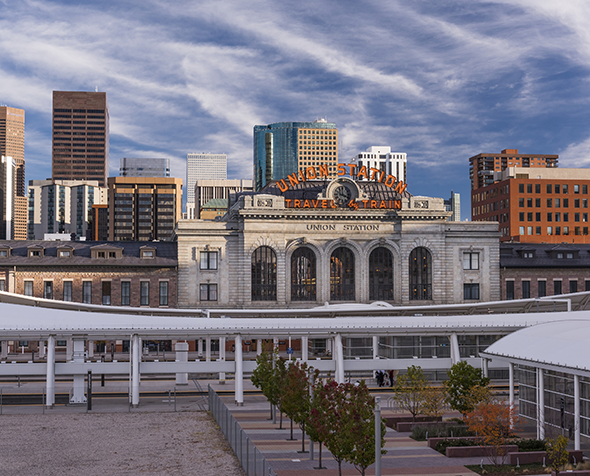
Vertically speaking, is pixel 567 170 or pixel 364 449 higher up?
pixel 567 170

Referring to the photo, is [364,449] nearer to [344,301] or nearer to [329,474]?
[329,474]

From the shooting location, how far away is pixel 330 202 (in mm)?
99438

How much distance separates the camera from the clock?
101 metres

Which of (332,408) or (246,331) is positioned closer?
(332,408)

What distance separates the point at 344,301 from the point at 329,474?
219 ft

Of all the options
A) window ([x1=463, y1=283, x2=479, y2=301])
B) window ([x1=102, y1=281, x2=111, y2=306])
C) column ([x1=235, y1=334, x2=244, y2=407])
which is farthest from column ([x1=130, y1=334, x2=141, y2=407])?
window ([x1=463, y1=283, x2=479, y2=301])

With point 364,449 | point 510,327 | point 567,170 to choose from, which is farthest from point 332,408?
point 567,170

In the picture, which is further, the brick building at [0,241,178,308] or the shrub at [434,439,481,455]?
the brick building at [0,241,178,308]

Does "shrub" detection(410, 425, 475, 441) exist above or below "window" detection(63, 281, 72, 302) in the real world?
below

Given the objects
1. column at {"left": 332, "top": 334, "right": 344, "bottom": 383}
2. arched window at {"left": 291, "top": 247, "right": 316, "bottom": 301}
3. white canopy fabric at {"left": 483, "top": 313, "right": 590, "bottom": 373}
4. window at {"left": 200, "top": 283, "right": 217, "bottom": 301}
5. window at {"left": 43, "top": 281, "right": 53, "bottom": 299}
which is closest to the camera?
white canopy fabric at {"left": 483, "top": 313, "right": 590, "bottom": 373}

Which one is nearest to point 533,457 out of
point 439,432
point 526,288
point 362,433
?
point 439,432

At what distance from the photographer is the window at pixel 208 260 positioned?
98562 millimetres

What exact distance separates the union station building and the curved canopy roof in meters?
51.8

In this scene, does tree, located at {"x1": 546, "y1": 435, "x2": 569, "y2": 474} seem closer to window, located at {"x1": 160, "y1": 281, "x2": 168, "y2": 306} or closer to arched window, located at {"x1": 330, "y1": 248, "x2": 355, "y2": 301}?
arched window, located at {"x1": 330, "y1": 248, "x2": 355, "y2": 301}
